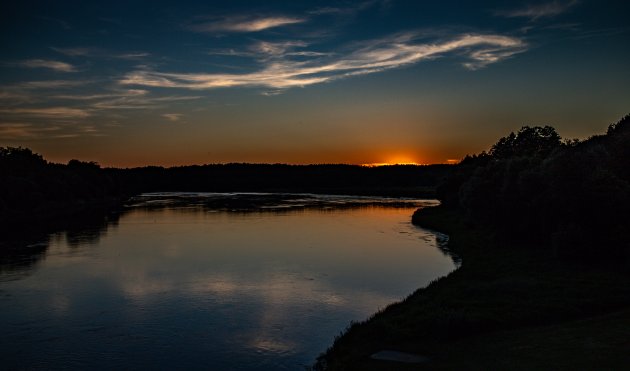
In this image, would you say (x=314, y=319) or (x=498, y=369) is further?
(x=314, y=319)

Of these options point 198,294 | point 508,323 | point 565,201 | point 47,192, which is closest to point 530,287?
point 508,323

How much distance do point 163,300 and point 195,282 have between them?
20.7ft

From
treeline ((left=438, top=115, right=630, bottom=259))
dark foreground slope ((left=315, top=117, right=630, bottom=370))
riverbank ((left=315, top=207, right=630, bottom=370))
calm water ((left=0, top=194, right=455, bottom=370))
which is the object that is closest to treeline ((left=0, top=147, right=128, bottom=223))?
calm water ((left=0, top=194, right=455, bottom=370))

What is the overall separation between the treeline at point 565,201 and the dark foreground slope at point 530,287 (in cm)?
9

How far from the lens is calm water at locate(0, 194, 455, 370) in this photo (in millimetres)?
27719

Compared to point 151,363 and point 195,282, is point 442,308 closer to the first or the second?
point 151,363

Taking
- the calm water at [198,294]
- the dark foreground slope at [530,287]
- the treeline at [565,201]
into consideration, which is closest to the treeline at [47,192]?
the calm water at [198,294]

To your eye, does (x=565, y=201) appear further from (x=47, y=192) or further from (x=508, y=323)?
(x=47, y=192)

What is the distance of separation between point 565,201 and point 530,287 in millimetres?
15208

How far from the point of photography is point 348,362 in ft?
80.7

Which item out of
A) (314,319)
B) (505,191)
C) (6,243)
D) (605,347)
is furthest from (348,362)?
(6,243)

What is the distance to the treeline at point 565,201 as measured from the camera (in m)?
43.7

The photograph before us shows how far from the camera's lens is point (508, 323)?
29.3 metres

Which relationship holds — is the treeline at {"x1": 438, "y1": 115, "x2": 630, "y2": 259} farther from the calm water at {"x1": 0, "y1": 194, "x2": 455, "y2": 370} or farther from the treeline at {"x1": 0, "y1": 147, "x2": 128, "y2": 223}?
the treeline at {"x1": 0, "y1": 147, "x2": 128, "y2": 223}
